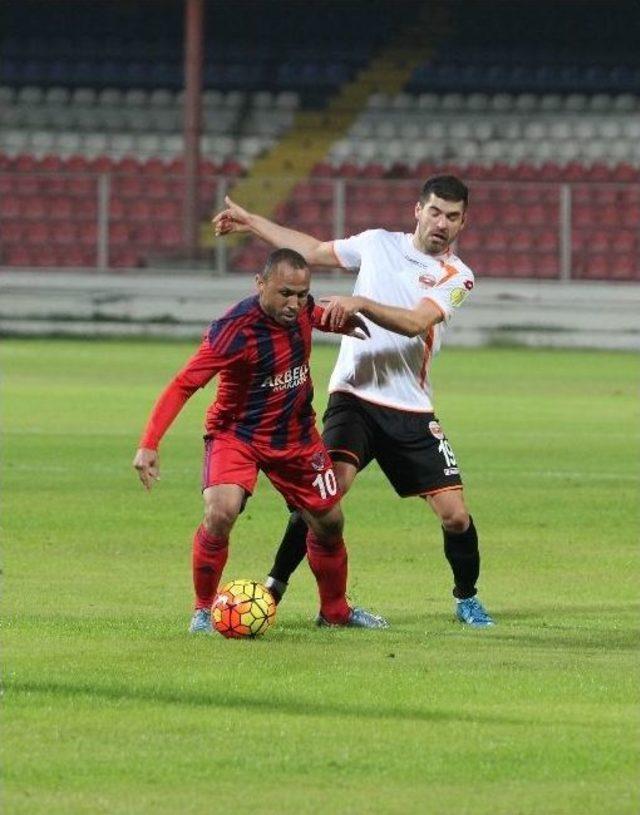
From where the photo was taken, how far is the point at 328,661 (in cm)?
725

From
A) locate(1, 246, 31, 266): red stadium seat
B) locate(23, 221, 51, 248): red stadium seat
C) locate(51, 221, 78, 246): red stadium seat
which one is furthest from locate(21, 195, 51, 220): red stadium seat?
locate(1, 246, 31, 266): red stadium seat

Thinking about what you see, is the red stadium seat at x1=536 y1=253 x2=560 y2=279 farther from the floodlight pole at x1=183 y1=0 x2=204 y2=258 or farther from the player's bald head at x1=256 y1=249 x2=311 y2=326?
the player's bald head at x1=256 y1=249 x2=311 y2=326

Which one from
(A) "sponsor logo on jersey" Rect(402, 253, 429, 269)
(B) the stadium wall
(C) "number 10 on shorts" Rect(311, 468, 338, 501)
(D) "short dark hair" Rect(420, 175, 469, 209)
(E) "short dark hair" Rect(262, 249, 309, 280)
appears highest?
(D) "short dark hair" Rect(420, 175, 469, 209)

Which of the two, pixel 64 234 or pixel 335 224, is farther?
pixel 64 234

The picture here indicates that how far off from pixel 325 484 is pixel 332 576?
391 millimetres

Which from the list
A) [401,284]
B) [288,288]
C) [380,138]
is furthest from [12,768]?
[380,138]

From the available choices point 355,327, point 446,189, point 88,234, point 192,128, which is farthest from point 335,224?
point 355,327

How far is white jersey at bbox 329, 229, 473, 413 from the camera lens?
8.64 m

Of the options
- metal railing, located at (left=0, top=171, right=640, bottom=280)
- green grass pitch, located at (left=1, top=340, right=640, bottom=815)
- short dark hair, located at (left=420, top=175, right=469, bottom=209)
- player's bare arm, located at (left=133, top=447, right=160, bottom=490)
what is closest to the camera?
green grass pitch, located at (left=1, top=340, right=640, bottom=815)

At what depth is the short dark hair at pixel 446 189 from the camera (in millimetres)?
8328

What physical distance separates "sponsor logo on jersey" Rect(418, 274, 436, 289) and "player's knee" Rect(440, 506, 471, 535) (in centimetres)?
97

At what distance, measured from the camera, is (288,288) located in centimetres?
780

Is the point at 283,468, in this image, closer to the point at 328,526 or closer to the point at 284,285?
the point at 328,526

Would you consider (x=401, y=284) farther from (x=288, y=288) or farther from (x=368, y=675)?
(x=368, y=675)
